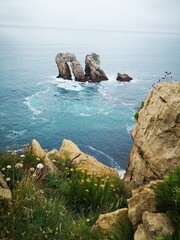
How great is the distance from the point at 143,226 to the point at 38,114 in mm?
54522

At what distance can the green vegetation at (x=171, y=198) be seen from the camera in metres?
4.64

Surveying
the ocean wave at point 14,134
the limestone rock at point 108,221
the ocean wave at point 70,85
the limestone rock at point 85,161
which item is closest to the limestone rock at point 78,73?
the ocean wave at point 70,85

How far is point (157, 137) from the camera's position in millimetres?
14531

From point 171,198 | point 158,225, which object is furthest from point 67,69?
point 158,225

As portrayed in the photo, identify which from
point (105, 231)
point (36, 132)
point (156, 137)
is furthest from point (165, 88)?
point (36, 132)

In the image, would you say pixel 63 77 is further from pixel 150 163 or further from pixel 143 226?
pixel 143 226

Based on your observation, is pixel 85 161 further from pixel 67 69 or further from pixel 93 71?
pixel 67 69

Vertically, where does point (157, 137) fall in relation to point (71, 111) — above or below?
above

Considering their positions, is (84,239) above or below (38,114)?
above

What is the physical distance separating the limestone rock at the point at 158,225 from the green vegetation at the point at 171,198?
3.8 inches

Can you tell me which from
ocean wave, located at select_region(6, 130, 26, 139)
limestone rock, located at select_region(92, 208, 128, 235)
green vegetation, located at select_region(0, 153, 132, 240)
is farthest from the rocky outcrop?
limestone rock, located at select_region(92, 208, 128, 235)

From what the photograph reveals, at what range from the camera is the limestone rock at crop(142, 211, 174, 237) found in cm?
474

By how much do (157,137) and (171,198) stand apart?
993 cm

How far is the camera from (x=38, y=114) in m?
58.2
